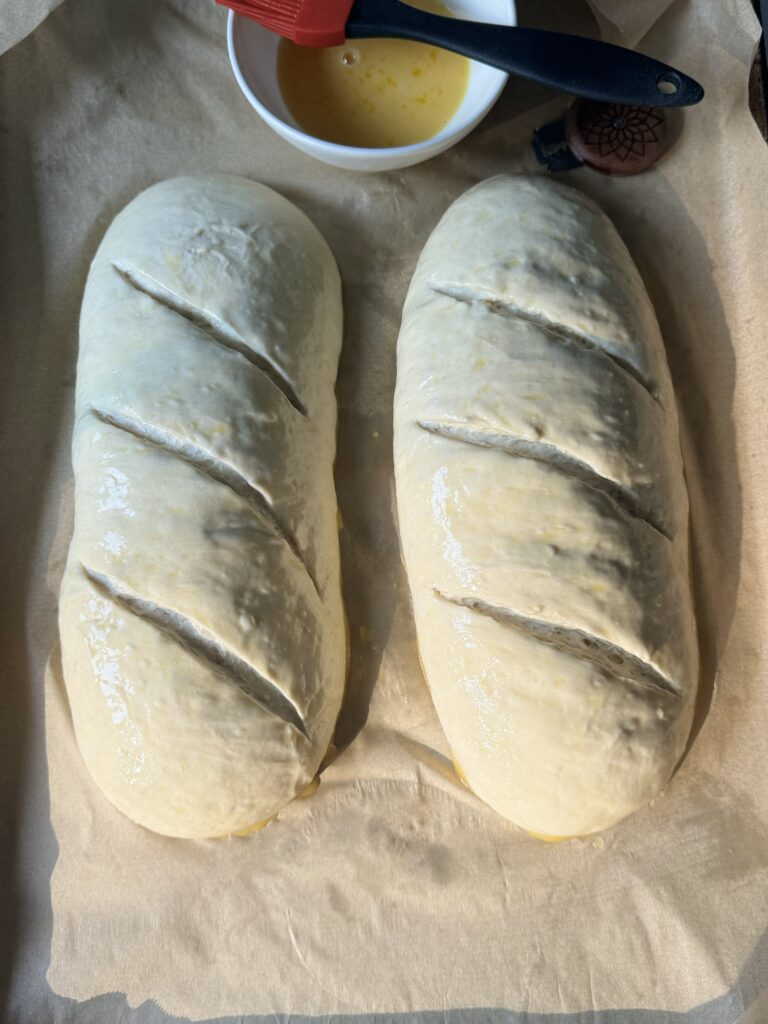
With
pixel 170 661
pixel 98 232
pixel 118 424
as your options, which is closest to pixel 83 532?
pixel 118 424

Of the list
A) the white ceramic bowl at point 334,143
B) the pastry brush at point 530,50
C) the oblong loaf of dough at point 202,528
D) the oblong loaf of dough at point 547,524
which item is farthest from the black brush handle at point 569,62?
the oblong loaf of dough at point 202,528

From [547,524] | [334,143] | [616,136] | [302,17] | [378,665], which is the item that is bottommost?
[378,665]

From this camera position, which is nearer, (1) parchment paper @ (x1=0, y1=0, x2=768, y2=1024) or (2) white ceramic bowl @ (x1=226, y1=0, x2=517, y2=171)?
(1) parchment paper @ (x1=0, y1=0, x2=768, y2=1024)

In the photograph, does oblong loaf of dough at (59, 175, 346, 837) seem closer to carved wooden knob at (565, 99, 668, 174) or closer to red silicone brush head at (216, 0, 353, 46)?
red silicone brush head at (216, 0, 353, 46)

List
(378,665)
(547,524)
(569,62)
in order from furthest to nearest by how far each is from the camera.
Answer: (378,665)
(569,62)
(547,524)

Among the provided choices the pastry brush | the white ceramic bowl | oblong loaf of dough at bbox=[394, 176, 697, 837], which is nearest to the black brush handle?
the pastry brush

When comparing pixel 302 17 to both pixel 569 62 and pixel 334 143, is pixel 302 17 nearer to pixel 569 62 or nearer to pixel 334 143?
pixel 334 143

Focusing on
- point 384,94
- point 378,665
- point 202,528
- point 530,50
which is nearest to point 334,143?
point 384,94
